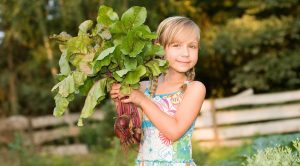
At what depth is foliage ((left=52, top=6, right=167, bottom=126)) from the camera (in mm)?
2762

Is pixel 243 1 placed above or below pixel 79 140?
above

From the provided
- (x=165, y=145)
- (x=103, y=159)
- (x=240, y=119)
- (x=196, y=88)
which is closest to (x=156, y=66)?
(x=196, y=88)

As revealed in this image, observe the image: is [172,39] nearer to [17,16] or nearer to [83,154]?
[83,154]

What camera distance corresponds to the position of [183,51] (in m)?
3.06

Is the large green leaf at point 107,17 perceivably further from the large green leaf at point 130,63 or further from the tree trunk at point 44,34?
the tree trunk at point 44,34

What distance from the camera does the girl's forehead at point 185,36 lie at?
3.06 metres

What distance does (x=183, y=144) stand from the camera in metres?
3.12

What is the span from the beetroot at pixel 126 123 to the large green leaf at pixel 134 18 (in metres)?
0.33

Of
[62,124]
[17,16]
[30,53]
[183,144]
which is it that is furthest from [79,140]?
[183,144]

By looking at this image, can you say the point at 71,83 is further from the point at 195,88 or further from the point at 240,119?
the point at 240,119

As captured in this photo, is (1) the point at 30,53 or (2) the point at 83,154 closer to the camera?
(2) the point at 83,154

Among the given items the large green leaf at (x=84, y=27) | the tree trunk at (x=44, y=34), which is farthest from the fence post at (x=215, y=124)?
the large green leaf at (x=84, y=27)

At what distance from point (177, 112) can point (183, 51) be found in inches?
10.9

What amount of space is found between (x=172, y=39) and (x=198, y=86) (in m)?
0.24
